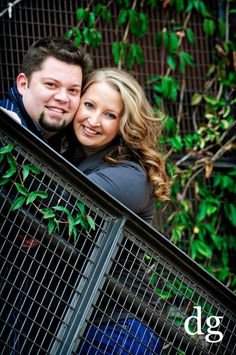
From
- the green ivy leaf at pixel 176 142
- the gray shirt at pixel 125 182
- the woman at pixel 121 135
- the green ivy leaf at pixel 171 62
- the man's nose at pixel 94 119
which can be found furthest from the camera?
the green ivy leaf at pixel 171 62

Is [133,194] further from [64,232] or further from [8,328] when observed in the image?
[8,328]

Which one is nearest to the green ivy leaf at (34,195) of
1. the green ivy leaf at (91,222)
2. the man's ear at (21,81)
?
the green ivy leaf at (91,222)

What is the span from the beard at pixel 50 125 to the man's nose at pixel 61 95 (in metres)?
0.13

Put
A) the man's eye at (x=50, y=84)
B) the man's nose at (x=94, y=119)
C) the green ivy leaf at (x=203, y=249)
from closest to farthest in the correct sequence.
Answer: the man's nose at (x=94, y=119), the man's eye at (x=50, y=84), the green ivy leaf at (x=203, y=249)

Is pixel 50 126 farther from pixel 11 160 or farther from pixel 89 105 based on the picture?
pixel 11 160

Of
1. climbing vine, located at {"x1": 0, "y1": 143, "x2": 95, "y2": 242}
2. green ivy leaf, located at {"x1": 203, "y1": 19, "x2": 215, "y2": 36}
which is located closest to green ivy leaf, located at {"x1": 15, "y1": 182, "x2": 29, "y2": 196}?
climbing vine, located at {"x1": 0, "y1": 143, "x2": 95, "y2": 242}

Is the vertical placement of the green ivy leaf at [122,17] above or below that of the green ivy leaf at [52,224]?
above

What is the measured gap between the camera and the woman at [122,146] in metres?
3.53

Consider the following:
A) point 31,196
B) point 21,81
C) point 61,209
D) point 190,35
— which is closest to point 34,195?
point 31,196

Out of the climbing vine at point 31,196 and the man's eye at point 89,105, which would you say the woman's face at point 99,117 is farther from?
the climbing vine at point 31,196

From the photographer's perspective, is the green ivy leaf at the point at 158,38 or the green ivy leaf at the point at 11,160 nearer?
the green ivy leaf at the point at 11,160

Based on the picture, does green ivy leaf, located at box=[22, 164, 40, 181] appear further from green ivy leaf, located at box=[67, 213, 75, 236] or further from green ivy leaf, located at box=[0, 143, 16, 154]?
green ivy leaf, located at box=[67, 213, 75, 236]

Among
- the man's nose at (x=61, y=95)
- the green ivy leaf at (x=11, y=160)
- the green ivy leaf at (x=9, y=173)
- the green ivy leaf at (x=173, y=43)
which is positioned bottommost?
the green ivy leaf at (x=9, y=173)

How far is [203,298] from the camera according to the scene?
341cm
